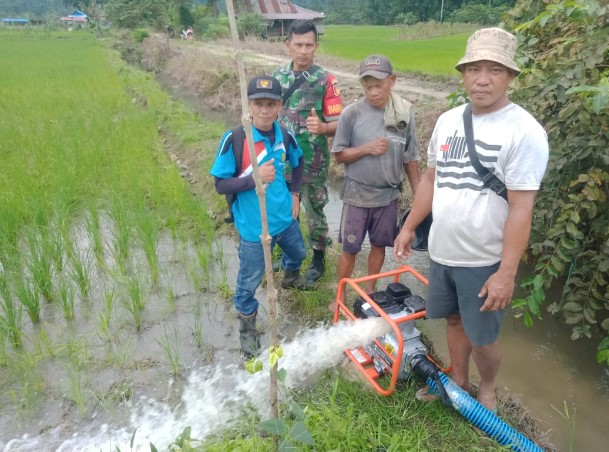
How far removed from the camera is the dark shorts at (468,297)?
181cm

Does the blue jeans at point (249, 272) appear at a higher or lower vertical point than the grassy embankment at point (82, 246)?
higher

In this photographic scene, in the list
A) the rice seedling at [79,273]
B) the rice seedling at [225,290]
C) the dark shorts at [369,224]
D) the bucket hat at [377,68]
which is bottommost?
the rice seedling at [225,290]

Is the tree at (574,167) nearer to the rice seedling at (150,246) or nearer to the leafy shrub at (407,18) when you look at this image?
the rice seedling at (150,246)

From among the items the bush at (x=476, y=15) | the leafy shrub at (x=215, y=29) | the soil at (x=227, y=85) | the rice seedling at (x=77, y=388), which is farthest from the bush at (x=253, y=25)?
the rice seedling at (x=77, y=388)

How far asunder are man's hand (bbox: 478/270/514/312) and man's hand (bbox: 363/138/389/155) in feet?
3.39

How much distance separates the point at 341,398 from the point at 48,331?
6.34ft

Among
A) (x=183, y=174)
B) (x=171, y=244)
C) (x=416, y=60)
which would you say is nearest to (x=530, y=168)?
(x=171, y=244)

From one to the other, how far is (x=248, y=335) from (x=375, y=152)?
4.16 ft

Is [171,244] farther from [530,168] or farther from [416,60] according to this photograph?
[416,60]

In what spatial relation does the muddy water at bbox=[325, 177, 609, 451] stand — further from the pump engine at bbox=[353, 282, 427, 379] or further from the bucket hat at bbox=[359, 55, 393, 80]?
the bucket hat at bbox=[359, 55, 393, 80]

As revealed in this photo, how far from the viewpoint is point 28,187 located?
172 inches

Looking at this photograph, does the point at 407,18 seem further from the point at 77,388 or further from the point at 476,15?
the point at 77,388

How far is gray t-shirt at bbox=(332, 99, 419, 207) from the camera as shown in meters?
2.57

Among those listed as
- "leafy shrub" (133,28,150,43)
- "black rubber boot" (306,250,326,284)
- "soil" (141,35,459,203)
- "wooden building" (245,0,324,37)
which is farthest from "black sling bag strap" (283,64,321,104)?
"wooden building" (245,0,324,37)
